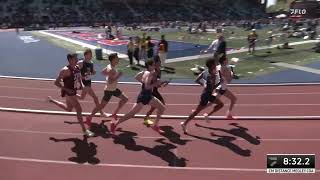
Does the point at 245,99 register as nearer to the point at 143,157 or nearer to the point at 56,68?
the point at 143,157

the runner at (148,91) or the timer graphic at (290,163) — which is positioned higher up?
the runner at (148,91)

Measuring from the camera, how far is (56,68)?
21.2m

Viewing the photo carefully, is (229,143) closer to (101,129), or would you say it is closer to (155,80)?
(155,80)

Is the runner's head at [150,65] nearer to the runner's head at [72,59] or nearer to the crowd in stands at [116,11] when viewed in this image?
the runner's head at [72,59]

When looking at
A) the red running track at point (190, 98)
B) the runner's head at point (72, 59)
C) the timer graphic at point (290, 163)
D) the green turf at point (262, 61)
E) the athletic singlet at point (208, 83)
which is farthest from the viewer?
the green turf at point (262, 61)

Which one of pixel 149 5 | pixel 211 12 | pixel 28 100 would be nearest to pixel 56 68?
pixel 28 100

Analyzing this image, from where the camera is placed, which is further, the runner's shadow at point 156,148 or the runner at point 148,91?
the runner at point 148,91

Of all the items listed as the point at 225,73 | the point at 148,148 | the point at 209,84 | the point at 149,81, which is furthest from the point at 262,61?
the point at 148,148

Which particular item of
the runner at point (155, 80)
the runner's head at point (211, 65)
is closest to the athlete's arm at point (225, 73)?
the runner's head at point (211, 65)

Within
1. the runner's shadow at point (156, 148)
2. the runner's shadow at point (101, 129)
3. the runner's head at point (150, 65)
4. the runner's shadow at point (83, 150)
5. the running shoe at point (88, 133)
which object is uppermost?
the runner's head at point (150, 65)

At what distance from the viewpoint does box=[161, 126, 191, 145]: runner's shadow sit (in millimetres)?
9773

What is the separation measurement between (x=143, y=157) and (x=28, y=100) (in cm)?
649

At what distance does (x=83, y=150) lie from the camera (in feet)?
30.0

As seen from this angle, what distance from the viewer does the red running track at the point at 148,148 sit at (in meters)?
8.02
